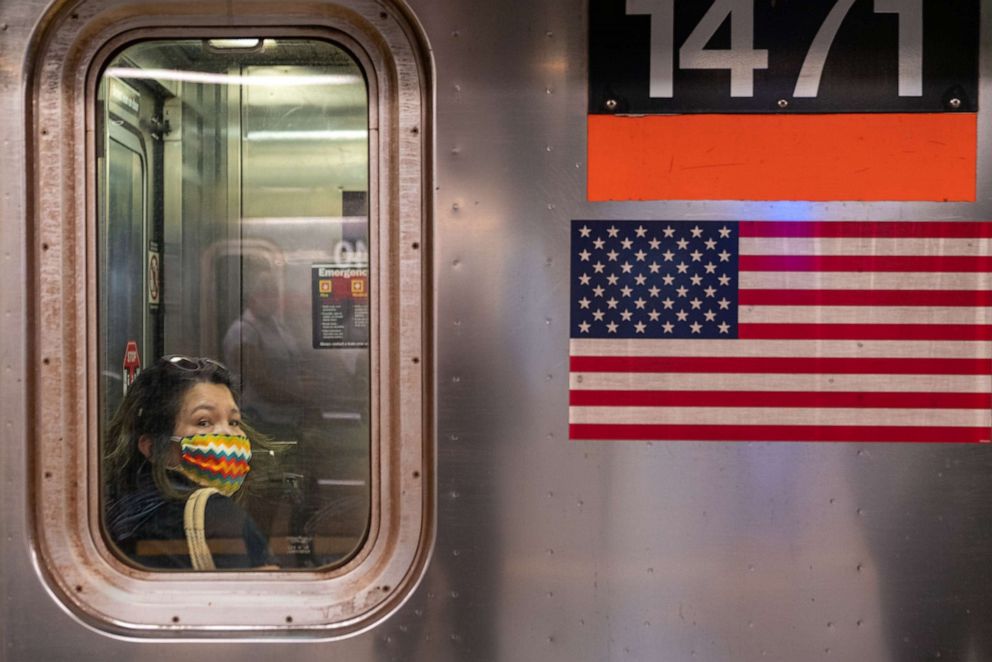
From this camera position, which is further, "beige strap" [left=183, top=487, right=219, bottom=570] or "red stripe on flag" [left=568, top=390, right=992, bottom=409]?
"beige strap" [left=183, top=487, right=219, bottom=570]

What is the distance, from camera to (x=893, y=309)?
5.89 feet

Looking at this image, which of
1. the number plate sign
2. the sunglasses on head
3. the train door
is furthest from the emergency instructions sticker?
A: the number plate sign

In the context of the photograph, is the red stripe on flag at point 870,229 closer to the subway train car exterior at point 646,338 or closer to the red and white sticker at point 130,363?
the subway train car exterior at point 646,338

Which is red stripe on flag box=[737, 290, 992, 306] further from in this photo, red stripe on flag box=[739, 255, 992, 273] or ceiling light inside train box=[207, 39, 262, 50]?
ceiling light inside train box=[207, 39, 262, 50]

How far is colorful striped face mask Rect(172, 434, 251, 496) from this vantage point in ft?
6.31

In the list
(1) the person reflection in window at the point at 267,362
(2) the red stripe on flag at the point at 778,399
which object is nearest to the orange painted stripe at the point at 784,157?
(2) the red stripe on flag at the point at 778,399

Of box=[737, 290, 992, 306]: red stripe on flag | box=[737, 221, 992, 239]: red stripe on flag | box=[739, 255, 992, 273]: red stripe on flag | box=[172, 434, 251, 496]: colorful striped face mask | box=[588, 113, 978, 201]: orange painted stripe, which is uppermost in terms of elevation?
box=[588, 113, 978, 201]: orange painted stripe

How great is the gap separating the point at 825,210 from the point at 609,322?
0.53m

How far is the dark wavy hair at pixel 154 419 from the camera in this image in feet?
6.25

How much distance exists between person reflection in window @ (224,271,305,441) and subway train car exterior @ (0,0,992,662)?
0.84ft

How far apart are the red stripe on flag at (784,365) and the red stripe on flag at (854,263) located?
0.65ft

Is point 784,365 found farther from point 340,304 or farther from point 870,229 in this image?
point 340,304

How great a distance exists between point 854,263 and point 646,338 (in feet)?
1.57

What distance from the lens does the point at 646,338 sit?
1.81 meters
